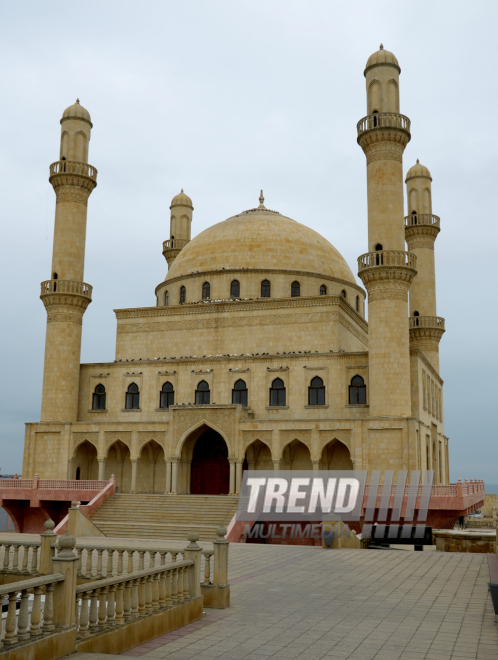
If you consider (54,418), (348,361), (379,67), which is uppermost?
(379,67)

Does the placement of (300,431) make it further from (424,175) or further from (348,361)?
(424,175)

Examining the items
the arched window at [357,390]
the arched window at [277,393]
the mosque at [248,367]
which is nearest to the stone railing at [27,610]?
the mosque at [248,367]

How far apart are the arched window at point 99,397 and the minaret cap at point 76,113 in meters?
13.0

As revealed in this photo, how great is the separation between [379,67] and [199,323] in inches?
554

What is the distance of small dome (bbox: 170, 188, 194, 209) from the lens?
44.3 m

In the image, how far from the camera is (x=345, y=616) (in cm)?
937

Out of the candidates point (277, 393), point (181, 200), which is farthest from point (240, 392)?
point (181, 200)

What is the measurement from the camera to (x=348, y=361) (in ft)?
95.1

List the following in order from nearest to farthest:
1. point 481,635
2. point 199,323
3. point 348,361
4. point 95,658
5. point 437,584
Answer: point 95,658, point 481,635, point 437,584, point 348,361, point 199,323

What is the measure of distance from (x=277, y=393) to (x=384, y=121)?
40.8 feet

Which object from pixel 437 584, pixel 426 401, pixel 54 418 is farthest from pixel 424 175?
pixel 437 584

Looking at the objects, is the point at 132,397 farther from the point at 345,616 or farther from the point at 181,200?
the point at 345,616

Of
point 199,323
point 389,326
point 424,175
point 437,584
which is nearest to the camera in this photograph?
point 437,584

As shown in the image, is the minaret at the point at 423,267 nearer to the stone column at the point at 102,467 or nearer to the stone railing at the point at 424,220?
the stone railing at the point at 424,220
